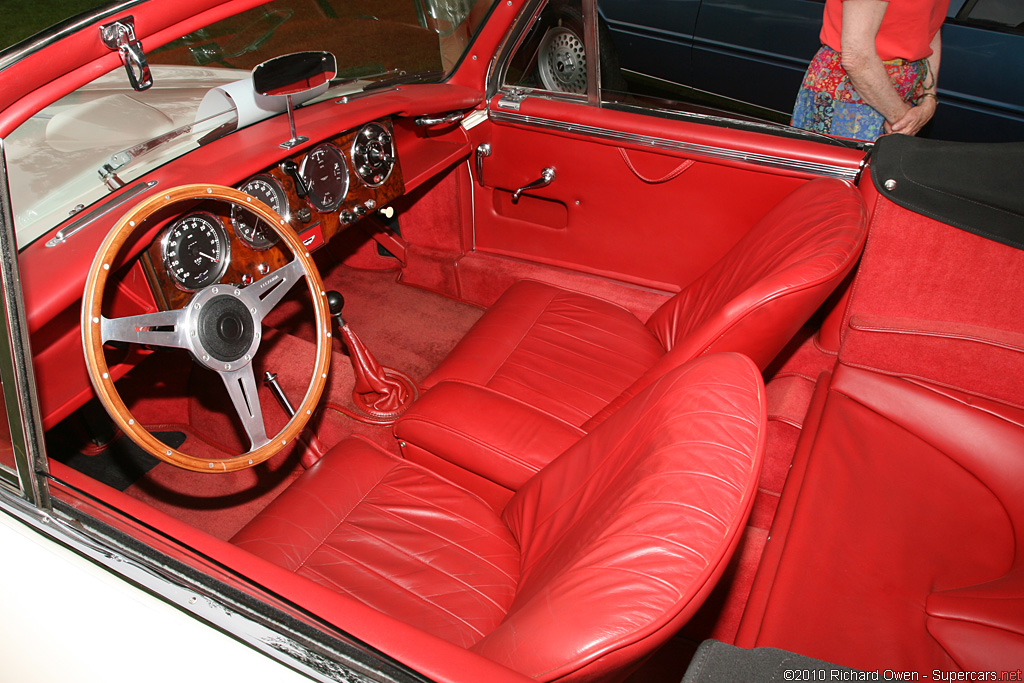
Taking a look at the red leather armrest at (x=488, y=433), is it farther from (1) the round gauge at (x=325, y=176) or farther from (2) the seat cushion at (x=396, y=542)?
(1) the round gauge at (x=325, y=176)

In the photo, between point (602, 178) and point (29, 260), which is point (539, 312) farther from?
point (29, 260)

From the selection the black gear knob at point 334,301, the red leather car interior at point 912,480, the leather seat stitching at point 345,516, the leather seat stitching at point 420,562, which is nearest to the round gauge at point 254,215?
the black gear knob at point 334,301

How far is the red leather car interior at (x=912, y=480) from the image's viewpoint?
45.2 inches

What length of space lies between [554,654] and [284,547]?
2.69 feet

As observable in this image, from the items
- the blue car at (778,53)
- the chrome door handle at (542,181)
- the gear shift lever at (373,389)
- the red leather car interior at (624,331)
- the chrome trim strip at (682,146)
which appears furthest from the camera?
the blue car at (778,53)

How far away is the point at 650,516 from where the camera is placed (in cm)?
89

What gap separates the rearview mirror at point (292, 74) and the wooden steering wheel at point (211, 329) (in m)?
A: 0.35

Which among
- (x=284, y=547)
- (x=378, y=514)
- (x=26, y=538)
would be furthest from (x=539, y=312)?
(x=26, y=538)

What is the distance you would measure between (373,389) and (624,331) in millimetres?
883

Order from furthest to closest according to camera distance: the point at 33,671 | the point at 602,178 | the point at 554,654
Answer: the point at 602,178 < the point at 33,671 < the point at 554,654

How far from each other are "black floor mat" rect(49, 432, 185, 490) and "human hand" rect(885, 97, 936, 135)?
2.70 m

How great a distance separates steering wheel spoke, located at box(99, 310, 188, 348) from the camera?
1325mm

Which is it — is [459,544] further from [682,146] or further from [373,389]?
[682,146]

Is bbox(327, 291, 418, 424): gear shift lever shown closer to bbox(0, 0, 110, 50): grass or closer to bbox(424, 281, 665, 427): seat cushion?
bbox(424, 281, 665, 427): seat cushion
